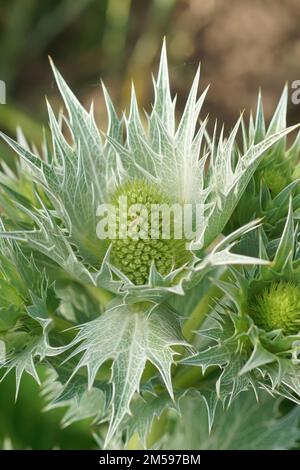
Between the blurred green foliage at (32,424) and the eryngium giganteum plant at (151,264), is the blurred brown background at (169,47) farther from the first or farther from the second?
the eryngium giganteum plant at (151,264)

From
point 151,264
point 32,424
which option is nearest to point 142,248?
point 151,264

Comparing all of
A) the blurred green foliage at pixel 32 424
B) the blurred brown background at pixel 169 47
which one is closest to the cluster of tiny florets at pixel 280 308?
the blurred green foliage at pixel 32 424

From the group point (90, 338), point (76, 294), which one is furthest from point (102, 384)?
point (76, 294)

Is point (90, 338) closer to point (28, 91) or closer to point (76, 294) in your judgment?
point (76, 294)

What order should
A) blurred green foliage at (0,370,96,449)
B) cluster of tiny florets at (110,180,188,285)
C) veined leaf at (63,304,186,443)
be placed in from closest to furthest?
veined leaf at (63,304,186,443)
cluster of tiny florets at (110,180,188,285)
blurred green foliage at (0,370,96,449)

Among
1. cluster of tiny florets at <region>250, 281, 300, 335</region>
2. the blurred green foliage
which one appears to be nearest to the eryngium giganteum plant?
cluster of tiny florets at <region>250, 281, 300, 335</region>

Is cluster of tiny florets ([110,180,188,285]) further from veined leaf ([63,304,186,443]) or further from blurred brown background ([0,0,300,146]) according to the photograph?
blurred brown background ([0,0,300,146])
